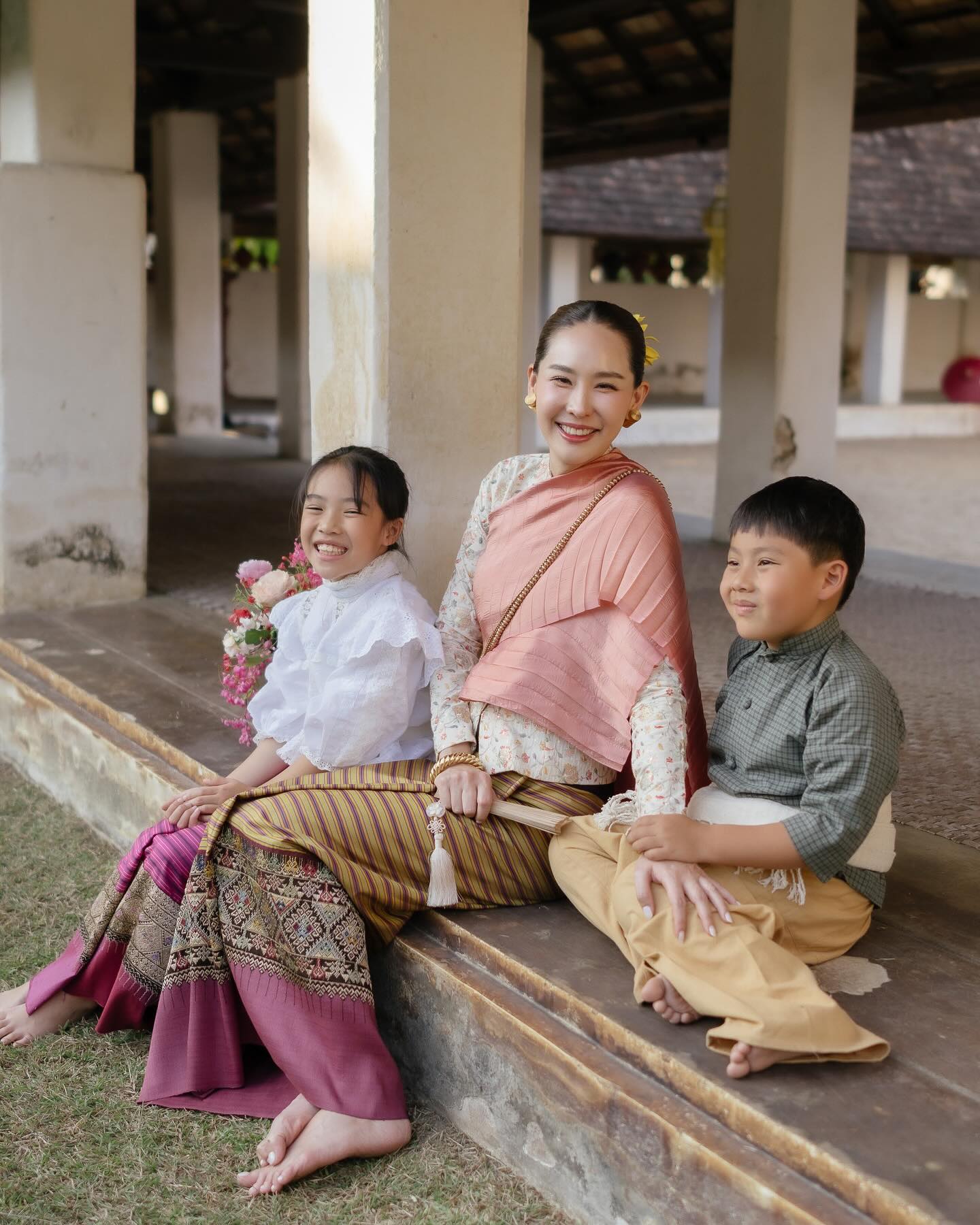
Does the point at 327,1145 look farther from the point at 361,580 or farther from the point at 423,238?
the point at 423,238

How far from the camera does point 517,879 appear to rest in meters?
2.35

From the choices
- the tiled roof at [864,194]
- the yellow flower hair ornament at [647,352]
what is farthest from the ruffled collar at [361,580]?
the tiled roof at [864,194]

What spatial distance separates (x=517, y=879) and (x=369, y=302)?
1376 millimetres

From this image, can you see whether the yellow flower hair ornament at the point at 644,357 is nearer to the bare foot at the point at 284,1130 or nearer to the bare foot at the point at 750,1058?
the bare foot at the point at 750,1058

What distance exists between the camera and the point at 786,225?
612 cm

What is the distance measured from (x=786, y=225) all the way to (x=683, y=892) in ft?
15.8

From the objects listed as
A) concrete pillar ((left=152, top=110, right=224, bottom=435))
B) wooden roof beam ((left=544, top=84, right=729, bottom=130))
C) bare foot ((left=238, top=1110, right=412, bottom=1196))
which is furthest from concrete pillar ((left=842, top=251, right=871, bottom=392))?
bare foot ((left=238, top=1110, right=412, bottom=1196))

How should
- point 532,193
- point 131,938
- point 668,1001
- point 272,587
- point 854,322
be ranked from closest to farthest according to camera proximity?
1. point 668,1001
2. point 131,938
3. point 272,587
4. point 532,193
5. point 854,322

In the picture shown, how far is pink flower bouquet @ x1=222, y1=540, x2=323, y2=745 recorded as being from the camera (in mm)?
3010

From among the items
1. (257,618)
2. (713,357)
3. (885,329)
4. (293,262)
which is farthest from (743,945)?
(885,329)

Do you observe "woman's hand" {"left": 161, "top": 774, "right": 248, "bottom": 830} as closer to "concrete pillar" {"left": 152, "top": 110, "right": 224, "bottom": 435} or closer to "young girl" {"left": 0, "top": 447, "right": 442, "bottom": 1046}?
"young girl" {"left": 0, "top": 447, "right": 442, "bottom": 1046}

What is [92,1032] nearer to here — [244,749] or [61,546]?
[244,749]

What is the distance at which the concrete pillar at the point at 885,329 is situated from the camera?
1700cm

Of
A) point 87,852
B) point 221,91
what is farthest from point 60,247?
point 221,91
